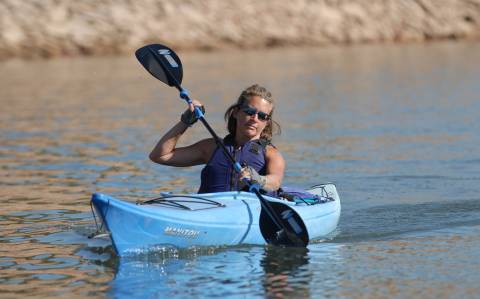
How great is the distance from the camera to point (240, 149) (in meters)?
8.76

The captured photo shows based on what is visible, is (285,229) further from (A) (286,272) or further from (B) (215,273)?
(B) (215,273)

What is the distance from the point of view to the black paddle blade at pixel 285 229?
8.52 meters

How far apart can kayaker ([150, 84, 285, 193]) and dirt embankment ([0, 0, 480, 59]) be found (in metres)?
19.4

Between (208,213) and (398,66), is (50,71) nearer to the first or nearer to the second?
(398,66)

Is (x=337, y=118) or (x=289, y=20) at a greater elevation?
(x=289, y=20)

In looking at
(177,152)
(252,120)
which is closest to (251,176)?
(252,120)

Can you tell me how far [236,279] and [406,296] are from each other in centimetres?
116

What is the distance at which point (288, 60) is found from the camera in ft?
86.2

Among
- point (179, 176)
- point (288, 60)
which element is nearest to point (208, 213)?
point (179, 176)

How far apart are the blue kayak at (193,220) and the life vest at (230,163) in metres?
0.25

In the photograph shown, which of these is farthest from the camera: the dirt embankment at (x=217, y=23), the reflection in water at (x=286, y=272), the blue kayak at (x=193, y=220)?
the dirt embankment at (x=217, y=23)

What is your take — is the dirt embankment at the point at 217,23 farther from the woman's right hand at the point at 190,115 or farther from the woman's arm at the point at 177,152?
the woman's right hand at the point at 190,115

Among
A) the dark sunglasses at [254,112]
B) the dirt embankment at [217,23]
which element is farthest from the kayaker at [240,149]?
the dirt embankment at [217,23]

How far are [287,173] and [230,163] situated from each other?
3.40m
